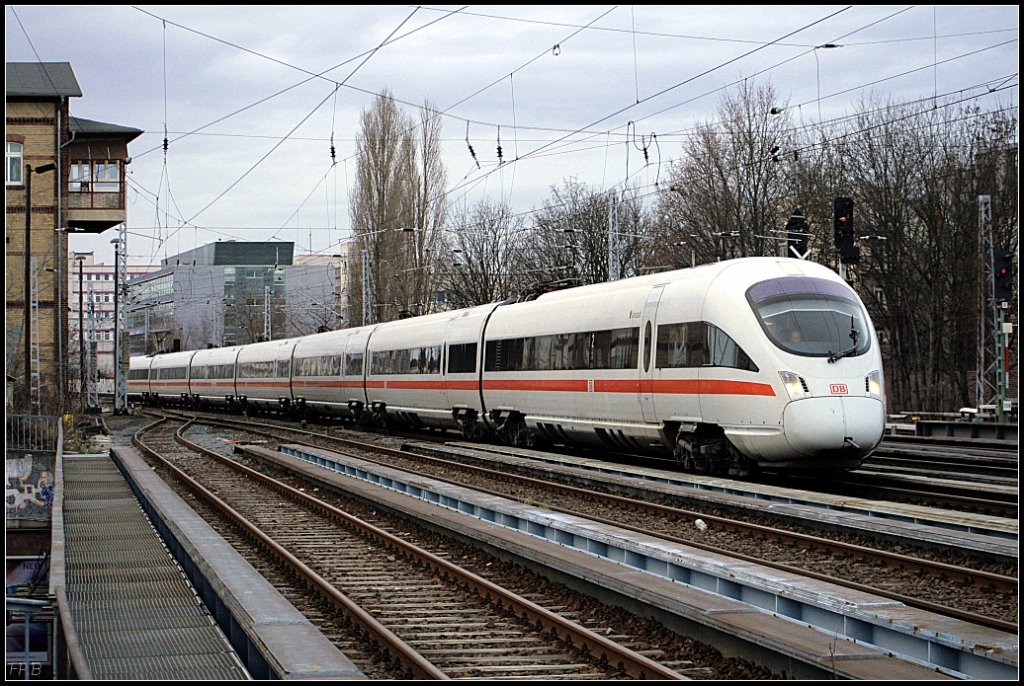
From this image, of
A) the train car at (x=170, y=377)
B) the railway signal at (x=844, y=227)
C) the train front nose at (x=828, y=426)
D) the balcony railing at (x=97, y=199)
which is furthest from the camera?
the train car at (x=170, y=377)

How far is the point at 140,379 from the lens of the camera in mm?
79125

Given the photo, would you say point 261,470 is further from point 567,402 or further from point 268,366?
point 268,366

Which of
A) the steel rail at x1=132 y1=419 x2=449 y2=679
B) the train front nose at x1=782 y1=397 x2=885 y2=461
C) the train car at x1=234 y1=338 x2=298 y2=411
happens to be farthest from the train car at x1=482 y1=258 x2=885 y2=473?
the train car at x1=234 y1=338 x2=298 y2=411

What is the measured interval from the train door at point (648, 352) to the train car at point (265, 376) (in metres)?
29.6

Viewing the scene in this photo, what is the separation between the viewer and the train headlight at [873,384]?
16.4 metres

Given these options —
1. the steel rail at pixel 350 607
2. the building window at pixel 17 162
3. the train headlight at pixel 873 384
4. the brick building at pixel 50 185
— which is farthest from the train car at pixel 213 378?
the train headlight at pixel 873 384

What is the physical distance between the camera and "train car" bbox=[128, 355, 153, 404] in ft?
254

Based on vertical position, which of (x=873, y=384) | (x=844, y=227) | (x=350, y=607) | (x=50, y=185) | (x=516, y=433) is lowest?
(x=350, y=607)

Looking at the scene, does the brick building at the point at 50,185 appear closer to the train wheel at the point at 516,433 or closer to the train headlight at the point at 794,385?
the train wheel at the point at 516,433

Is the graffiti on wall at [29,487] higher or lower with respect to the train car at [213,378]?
lower

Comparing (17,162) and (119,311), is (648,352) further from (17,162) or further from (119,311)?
(119,311)

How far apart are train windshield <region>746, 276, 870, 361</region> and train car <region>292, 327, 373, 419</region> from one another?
22.1m

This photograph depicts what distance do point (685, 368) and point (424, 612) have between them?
8.82 meters

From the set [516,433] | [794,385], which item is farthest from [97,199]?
[794,385]
